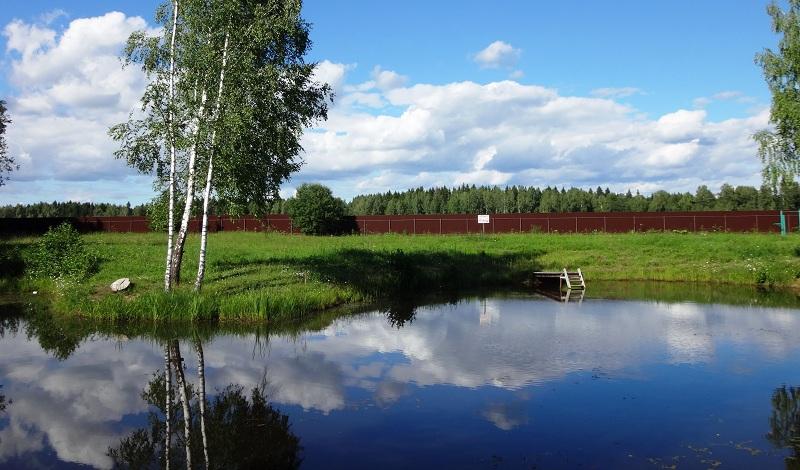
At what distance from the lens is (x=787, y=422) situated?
32.5 feet

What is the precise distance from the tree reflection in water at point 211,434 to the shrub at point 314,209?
157 ft

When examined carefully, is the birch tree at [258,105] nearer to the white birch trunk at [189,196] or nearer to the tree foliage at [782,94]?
the white birch trunk at [189,196]

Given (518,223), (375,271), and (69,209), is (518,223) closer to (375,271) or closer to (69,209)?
(375,271)

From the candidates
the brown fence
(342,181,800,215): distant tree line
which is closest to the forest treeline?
(342,181,800,215): distant tree line

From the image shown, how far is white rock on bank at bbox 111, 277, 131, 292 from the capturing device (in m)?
20.5

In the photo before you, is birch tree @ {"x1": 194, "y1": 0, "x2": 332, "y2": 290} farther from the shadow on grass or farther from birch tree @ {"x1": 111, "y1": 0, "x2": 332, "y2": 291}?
the shadow on grass

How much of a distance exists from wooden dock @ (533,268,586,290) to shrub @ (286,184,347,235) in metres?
33.5

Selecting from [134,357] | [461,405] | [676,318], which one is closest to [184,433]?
[461,405]

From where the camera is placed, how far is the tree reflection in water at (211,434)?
8555mm

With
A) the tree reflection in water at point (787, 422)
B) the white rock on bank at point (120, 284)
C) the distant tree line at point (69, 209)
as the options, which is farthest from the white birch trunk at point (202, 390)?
the distant tree line at point (69, 209)

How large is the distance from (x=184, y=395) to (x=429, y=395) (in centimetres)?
457

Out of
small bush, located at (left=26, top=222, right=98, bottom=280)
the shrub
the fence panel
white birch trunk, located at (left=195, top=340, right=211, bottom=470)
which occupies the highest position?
the shrub

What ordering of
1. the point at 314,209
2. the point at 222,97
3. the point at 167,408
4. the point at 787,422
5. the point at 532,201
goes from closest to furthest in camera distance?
the point at 787,422 → the point at 167,408 → the point at 222,97 → the point at 314,209 → the point at 532,201

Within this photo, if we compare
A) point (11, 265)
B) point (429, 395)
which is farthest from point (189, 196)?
point (11, 265)
